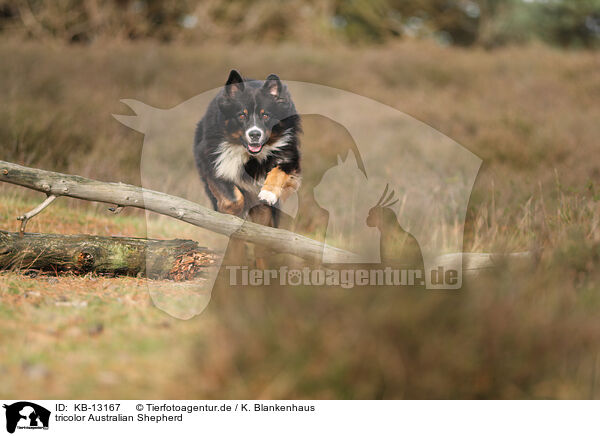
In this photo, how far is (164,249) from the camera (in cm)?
419

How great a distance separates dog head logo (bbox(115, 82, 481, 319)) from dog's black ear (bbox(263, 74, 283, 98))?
37.0 inches

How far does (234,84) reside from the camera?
3979 mm

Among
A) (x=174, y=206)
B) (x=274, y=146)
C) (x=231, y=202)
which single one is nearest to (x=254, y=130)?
(x=274, y=146)

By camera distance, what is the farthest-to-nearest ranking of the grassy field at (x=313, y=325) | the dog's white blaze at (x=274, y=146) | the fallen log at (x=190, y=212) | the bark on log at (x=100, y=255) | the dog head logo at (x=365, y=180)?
the dog's white blaze at (x=274, y=146), the bark on log at (x=100, y=255), the dog head logo at (x=365, y=180), the fallen log at (x=190, y=212), the grassy field at (x=313, y=325)

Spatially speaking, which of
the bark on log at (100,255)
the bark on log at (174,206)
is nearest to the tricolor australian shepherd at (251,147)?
the bark on log at (174,206)

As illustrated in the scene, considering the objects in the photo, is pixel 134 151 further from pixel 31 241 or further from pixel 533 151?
pixel 533 151

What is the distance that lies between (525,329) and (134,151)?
6.93m

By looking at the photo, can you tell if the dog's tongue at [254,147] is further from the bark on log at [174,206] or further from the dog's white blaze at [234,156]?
the bark on log at [174,206]

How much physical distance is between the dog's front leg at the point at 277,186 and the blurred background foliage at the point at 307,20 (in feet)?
47.1

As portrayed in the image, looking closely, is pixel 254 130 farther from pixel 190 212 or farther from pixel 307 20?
pixel 307 20

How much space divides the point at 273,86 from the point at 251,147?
49cm

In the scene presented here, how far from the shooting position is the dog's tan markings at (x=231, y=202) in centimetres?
431
